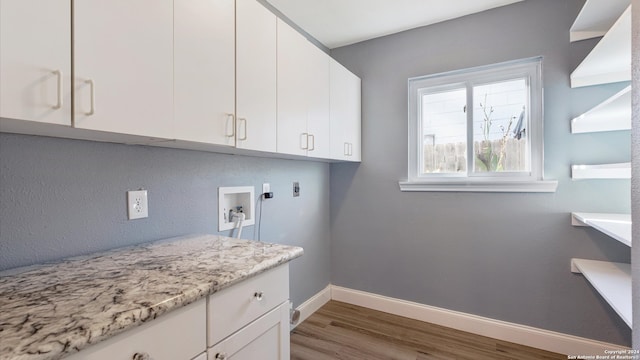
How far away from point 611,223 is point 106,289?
2.12 m

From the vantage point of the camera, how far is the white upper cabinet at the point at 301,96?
5.11ft

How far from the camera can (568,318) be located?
71.3 inches

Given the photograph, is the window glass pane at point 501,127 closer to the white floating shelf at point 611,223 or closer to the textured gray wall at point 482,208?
the textured gray wall at point 482,208

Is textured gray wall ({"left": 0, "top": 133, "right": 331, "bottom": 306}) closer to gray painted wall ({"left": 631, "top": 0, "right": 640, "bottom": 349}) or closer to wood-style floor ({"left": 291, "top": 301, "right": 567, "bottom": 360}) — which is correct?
wood-style floor ({"left": 291, "top": 301, "right": 567, "bottom": 360})

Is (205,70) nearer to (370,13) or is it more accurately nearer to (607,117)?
(370,13)

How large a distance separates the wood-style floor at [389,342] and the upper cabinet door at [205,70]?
61.2 inches

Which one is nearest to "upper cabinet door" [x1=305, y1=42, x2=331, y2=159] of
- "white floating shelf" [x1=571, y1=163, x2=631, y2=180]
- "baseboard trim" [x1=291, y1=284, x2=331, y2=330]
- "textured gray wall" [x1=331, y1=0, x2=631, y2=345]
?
"textured gray wall" [x1=331, y1=0, x2=631, y2=345]

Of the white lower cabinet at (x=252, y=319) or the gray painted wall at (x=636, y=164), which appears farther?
the white lower cabinet at (x=252, y=319)

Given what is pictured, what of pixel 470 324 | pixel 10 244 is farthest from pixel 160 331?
pixel 470 324

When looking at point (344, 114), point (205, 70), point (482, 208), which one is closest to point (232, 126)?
point (205, 70)

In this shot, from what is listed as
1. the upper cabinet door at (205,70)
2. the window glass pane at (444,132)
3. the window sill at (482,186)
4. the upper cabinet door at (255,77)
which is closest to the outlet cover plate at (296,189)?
the upper cabinet door at (255,77)

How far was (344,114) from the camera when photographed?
224 cm

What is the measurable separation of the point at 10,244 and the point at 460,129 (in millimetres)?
2575

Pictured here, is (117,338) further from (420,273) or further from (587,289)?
(587,289)
